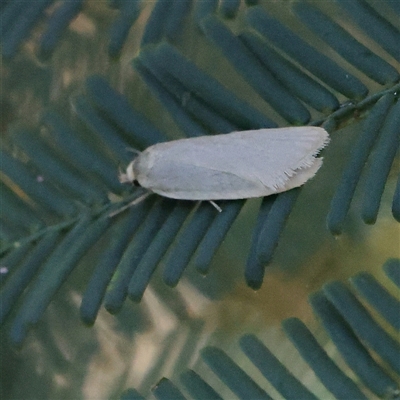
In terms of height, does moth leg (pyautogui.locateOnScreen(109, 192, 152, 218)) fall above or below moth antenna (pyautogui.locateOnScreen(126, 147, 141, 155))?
below

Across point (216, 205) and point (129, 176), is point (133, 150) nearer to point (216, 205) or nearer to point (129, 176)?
point (129, 176)

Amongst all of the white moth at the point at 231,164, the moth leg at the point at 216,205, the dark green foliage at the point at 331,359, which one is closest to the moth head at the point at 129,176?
the white moth at the point at 231,164

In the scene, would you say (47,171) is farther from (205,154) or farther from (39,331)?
(39,331)

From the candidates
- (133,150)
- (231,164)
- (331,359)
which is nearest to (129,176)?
(133,150)

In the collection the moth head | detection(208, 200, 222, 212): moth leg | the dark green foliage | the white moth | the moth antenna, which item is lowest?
the dark green foliage

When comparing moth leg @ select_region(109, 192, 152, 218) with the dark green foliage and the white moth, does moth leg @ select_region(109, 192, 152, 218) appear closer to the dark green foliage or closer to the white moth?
the white moth

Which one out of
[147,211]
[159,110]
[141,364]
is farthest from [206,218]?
[141,364]

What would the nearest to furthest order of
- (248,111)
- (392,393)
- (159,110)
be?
(392,393) < (248,111) < (159,110)

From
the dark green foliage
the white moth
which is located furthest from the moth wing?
the dark green foliage
